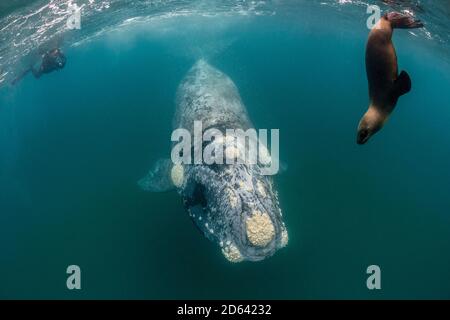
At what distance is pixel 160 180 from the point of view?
14.0 meters

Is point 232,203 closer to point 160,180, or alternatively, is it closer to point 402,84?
point 160,180

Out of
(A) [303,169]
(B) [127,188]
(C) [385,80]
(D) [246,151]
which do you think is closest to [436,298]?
(A) [303,169]

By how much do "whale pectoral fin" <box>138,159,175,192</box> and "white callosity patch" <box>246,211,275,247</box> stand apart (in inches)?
198

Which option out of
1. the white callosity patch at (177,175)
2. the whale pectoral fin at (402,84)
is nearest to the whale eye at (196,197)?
the white callosity patch at (177,175)

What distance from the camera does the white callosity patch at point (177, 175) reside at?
1193 cm

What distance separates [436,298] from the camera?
1359 cm

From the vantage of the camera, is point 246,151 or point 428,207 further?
point 428,207

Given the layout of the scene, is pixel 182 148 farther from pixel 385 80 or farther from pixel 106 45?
pixel 106 45

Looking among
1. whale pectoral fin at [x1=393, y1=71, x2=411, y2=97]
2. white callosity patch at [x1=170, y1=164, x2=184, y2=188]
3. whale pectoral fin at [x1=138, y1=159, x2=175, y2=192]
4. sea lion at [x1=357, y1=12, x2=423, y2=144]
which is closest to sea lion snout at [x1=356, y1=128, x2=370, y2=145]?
sea lion at [x1=357, y1=12, x2=423, y2=144]

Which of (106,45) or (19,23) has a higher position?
(106,45)

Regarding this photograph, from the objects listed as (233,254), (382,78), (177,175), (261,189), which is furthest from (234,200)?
(382,78)

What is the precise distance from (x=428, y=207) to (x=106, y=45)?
3941cm

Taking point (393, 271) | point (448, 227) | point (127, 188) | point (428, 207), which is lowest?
point (393, 271)

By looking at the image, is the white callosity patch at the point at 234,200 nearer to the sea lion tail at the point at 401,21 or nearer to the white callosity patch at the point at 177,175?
the white callosity patch at the point at 177,175
